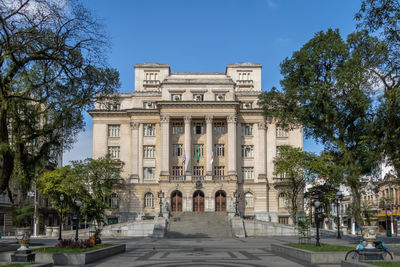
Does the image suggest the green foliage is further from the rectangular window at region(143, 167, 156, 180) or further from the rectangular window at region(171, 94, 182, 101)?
the rectangular window at region(171, 94, 182, 101)

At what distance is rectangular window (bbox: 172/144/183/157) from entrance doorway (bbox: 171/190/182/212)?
18.6 feet

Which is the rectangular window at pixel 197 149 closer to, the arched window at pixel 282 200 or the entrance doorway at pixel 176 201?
the entrance doorway at pixel 176 201

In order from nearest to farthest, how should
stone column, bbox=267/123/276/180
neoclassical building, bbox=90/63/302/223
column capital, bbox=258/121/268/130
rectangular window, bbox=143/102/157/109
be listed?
neoclassical building, bbox=90/63/302/223 → stone column, bbox=267/123/276/180 → column capital, bbox=258/121/268/130 → rectangular window, bbox=143/102/157/109

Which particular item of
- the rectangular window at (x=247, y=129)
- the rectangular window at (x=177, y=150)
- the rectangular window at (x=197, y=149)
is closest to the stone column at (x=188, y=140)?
the rectangular window at (x=197, y=149)

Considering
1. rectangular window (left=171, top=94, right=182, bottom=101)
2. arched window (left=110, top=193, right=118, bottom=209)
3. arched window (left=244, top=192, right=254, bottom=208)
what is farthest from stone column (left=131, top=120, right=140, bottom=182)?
arched window (left=244, top=192, right=254, bottom=208)

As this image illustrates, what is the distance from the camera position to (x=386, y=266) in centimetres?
1494

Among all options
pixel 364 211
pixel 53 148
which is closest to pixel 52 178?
pixel 53 148

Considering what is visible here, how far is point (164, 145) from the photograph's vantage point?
6600 centimetres

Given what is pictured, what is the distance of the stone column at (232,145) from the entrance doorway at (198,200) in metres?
5.10

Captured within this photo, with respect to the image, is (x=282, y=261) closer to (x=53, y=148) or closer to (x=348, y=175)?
(x=348, y=175)

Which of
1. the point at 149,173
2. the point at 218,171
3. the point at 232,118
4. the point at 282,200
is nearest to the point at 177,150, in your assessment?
the point at 149,173

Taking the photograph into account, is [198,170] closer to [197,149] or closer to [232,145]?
[197,149]

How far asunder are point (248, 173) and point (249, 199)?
3882 millimetres

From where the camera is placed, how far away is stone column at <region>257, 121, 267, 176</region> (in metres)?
68.3
